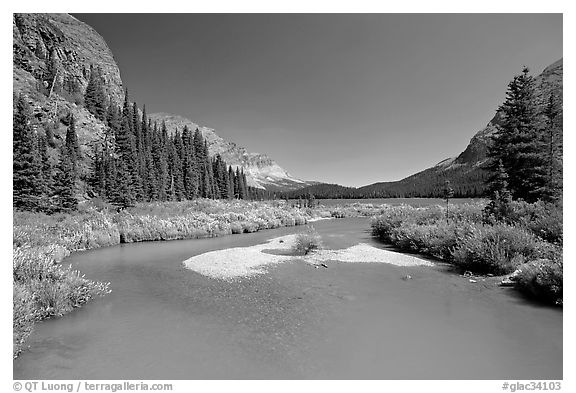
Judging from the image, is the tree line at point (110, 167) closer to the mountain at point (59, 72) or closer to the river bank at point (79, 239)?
the mountain at point (59, 72)

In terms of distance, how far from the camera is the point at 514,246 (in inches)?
459

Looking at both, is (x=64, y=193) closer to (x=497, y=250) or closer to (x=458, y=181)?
(x=497, y=250)

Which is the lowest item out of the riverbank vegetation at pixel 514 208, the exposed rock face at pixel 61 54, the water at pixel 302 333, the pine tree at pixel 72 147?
the water at pixel 302 333

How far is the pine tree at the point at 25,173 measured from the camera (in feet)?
89.0

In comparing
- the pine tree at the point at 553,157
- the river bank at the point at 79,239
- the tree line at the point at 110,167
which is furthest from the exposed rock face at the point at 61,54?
the pine tree at the point at 553,157

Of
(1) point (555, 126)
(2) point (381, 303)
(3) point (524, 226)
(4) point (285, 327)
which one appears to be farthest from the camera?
(1) point (555, 126)

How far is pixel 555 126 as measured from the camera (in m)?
17.7

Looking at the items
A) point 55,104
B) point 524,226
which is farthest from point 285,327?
point 55,104

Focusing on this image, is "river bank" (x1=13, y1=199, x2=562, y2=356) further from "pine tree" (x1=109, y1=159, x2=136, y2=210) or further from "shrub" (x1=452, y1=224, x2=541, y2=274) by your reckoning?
"pine tree" (x1=109, y1=159, x2=136, y2=210)

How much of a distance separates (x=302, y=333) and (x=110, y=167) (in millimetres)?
45888

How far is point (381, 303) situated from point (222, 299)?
4745mm

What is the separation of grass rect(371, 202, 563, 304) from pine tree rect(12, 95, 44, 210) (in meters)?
32.0

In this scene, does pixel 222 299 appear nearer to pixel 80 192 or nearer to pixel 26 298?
Answer: pixel 26 298

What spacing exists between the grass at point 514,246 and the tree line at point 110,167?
33.0 metres
